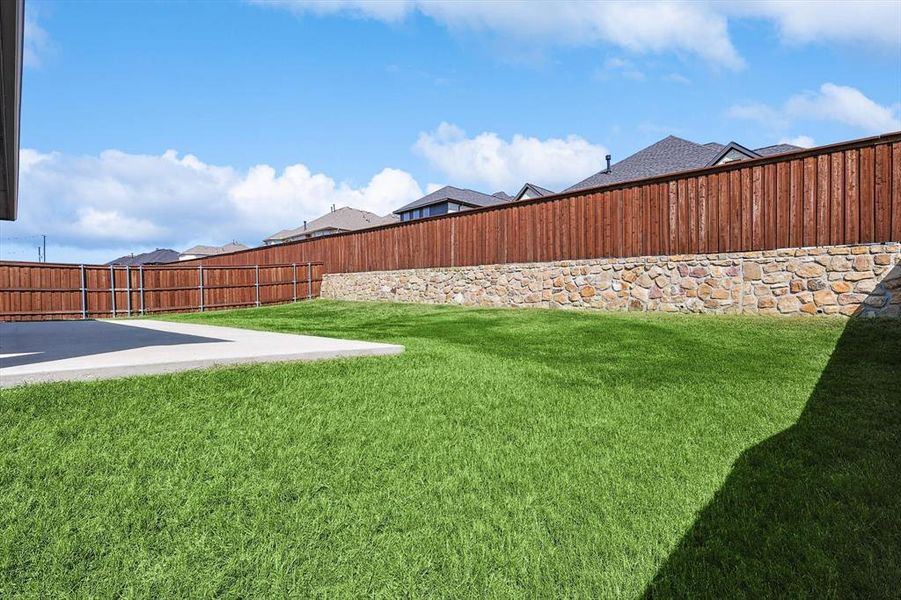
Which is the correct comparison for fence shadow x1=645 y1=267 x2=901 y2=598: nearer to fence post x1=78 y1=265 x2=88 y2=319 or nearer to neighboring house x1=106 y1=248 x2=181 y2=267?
fence post x1=78 y1=265 x2=88 y2=319

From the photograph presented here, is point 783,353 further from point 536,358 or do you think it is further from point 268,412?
point 268,412

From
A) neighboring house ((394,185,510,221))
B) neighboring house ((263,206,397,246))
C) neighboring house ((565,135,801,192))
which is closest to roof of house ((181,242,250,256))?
neighboring house ((263,206,397,246))

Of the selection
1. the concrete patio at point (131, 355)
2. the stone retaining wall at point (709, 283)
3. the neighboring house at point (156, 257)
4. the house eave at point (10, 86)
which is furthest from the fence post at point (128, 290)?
the neighboring house at point (156, 257)

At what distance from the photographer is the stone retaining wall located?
25.1ft

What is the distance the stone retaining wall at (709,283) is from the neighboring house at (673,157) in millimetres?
7535

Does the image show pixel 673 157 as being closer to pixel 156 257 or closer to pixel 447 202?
pixel 447 202

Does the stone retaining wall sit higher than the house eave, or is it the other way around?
the house eave

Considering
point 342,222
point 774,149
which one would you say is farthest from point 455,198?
point 774,149

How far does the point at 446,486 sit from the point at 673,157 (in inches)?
831

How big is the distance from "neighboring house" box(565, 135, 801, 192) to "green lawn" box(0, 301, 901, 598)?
15.9m

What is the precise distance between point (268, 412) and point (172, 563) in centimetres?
153

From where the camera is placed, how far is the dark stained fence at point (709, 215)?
25.3 feet

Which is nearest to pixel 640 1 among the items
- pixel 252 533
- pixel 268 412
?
pixel 268 412

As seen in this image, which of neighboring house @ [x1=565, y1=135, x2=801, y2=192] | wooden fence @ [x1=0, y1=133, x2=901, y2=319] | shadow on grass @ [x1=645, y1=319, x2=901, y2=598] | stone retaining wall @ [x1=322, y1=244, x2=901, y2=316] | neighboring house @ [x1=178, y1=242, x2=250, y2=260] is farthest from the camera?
neighboring house @ [x1=178, y1=242, x2=250, y2=260]
